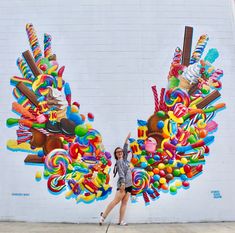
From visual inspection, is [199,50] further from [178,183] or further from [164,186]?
[164,186]

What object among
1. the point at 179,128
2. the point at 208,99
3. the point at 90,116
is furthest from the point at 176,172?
the point at 90,116

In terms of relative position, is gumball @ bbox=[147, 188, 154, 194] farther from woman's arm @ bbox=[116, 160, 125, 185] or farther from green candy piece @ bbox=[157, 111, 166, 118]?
green candy piece @ bbox=[157, 111, 166, 118]

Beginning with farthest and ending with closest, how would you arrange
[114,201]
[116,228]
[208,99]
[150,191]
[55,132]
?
[208,99]
[55,132]
[150,191]
[114,201]
[116,228]

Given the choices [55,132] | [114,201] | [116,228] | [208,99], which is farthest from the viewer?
[208,99]

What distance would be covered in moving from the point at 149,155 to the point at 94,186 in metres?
1.18

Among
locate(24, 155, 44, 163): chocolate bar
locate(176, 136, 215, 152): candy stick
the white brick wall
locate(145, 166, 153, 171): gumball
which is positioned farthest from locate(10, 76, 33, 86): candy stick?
locate(176, 136, 215, 152): candy stick

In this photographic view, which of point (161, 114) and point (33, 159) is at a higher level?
point (161, 114)

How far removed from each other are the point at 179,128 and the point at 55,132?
7.74 feet

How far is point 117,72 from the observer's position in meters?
6.89

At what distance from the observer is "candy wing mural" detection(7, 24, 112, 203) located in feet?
21.9

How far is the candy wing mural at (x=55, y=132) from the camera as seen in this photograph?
666 centimetres

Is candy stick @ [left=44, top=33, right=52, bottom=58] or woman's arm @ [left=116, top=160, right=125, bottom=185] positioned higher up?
candy stick @ [left=44, top=33, right=52, bottom=58]

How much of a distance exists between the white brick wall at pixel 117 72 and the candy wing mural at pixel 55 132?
0.49 feet

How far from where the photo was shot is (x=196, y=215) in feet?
21.9
